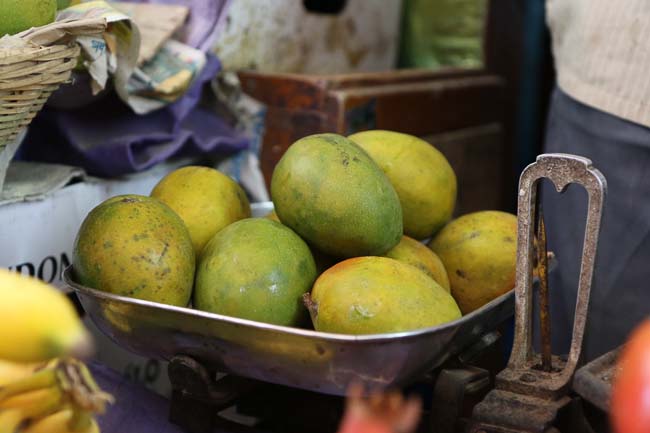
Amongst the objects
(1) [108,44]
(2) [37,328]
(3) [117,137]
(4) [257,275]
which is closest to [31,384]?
(2) [37,328]

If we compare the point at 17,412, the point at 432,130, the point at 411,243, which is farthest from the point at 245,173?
the point at 17,412

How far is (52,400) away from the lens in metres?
0.56

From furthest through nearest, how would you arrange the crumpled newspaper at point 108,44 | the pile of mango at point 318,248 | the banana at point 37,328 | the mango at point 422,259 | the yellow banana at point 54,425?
1. the crumpled newspaper at point 108,44
2. the mango at point 422,259
3. the pile of mango at point 318,248
4. the yellow banana at point 54,425
5. the banana at point 37,328

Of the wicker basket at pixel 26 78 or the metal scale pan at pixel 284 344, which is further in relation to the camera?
the wicker basket at pixel 26 78

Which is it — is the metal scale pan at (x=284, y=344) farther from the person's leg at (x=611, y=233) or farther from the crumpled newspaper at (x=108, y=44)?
the person's leg at (x=611, y=233)

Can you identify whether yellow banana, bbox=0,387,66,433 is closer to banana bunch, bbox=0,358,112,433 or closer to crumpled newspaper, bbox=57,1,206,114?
banana bunch, bbox=0,358,112,433

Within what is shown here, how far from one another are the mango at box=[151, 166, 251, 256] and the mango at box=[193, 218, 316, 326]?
0.08 meters

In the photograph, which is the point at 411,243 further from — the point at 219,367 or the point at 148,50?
the point at 148,50

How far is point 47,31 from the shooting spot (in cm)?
87

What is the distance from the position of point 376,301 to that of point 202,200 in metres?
0.28

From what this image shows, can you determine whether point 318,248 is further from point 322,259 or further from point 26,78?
point 26,78

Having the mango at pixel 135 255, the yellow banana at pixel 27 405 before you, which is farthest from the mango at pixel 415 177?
the yellow banana at pixel 27 405

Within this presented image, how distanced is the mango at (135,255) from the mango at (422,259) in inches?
8.2

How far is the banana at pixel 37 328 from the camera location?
47cm
